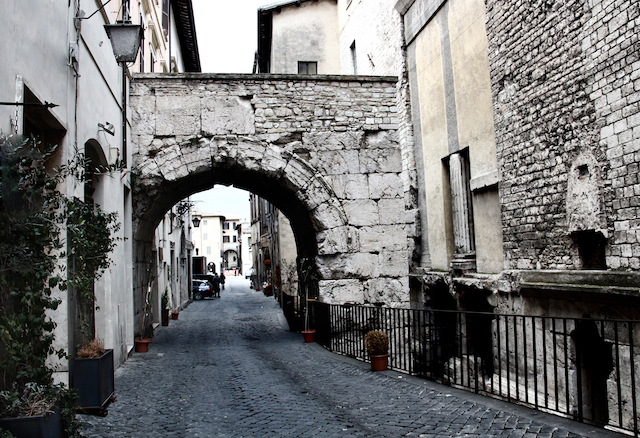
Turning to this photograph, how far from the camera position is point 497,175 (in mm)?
10852

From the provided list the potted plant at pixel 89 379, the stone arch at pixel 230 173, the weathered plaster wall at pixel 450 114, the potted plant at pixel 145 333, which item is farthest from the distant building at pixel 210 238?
the potted plant at pixel 89 379

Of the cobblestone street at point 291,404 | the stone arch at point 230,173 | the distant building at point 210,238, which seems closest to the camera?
the cobblestone street at point 291,404

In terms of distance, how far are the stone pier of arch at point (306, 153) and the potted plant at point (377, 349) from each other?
2.60 meters

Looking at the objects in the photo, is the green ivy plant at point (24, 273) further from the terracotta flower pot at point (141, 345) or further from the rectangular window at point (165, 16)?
the rectangular window at point (165, 16)

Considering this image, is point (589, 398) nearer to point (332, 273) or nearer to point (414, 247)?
point (332, 273)

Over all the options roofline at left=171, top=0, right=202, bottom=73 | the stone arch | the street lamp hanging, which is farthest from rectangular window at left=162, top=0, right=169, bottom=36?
the street lamp hanging

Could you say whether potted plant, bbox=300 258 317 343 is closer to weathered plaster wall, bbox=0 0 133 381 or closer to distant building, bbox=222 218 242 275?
weathered plaster wall, bbox=0 0 133 381

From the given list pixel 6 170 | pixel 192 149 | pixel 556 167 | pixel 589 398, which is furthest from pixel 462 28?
pixel 6 170

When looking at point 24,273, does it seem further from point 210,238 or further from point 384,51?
point 210,238

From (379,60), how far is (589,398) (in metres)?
11.8

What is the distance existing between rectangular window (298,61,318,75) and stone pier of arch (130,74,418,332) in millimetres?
10060

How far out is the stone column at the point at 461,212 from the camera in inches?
488

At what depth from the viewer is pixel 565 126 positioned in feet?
28.7

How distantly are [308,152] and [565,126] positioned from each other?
14.2ft
